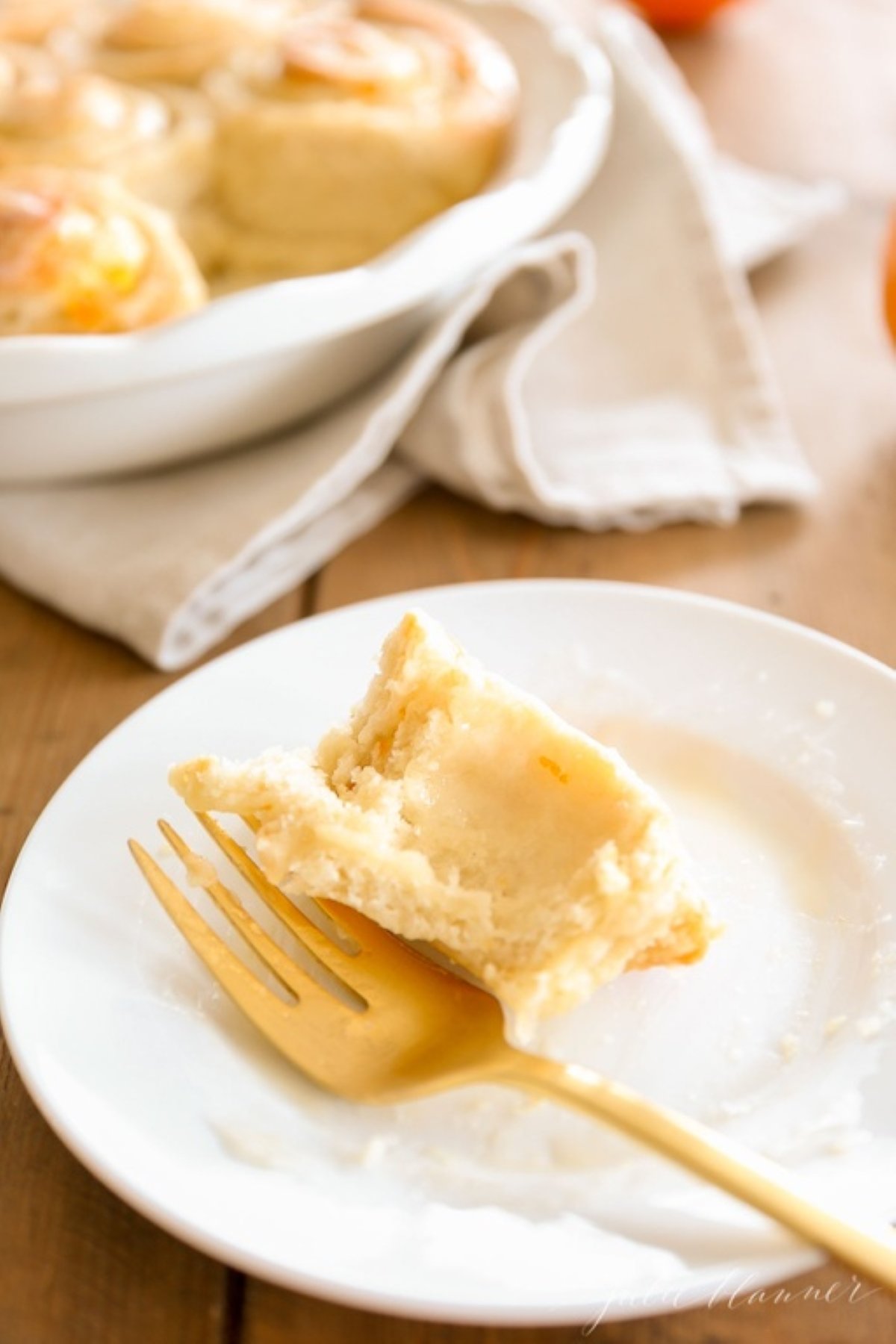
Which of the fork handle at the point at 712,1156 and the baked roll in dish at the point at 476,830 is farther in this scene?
the baked roll in dish at the point at 476,830

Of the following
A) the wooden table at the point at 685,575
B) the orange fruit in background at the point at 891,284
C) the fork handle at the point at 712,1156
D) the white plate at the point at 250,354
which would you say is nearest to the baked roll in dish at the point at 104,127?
the white plate at the point at 250,354

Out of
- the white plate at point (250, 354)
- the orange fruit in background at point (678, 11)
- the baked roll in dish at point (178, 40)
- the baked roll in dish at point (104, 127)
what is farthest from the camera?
the orange fruit in background at point (678, 11)

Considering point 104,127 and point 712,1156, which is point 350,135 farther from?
point 712,1156

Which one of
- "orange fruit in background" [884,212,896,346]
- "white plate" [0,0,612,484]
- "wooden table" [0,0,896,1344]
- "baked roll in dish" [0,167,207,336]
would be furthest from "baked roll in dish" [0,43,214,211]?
"orange fruit in background" [884,212,896,346]

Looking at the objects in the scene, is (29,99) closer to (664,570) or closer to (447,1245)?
(664,570)

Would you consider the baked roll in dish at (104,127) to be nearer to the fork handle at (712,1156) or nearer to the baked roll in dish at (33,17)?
the baked roll in dish at (33,17)

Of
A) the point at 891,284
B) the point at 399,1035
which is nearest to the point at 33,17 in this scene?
the point at 891,284
